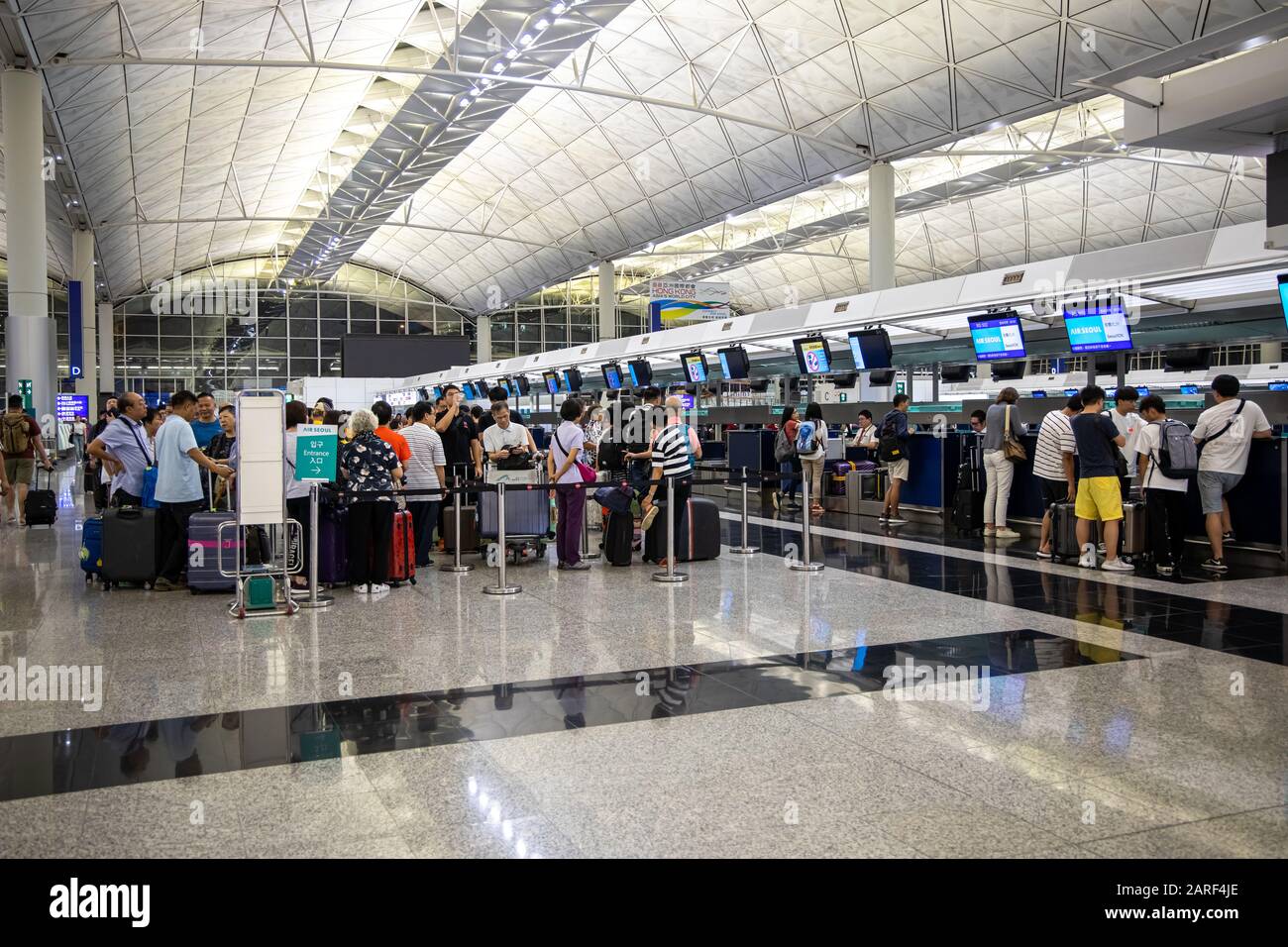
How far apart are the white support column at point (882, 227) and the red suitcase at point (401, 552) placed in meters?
14.9

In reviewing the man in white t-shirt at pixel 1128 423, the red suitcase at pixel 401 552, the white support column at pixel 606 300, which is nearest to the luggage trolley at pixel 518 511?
the red suitcase at pixel 401 552

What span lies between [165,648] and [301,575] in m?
2.60

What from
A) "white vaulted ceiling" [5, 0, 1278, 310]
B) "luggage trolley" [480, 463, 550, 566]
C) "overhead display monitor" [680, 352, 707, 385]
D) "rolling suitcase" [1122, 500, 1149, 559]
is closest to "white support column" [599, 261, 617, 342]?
"white vaulted ceiling" [5, 0, 1278, 310]

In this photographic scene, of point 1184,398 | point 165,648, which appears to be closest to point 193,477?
point 165,648

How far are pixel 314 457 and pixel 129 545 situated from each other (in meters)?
2.07

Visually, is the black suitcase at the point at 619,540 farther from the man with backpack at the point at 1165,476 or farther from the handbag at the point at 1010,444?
the man with backpack at the point at 1165,476

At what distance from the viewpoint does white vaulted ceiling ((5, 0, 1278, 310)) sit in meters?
18.5

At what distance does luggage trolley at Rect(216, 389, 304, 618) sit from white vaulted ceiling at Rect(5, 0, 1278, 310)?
38.0 ft

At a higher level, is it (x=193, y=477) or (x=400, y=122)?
(x=400, y=122)

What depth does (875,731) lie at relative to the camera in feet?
15.7

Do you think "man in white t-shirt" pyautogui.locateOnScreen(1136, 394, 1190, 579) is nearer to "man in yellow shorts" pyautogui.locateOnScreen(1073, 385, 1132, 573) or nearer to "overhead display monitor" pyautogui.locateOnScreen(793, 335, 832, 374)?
"man in yellow shorts" pyautogui.locateOnScreen(1073, 385, 1132, 573)

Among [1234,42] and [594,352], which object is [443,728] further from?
[594,352]

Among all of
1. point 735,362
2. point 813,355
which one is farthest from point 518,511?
point 735,362

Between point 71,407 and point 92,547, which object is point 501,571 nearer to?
point 92,547
